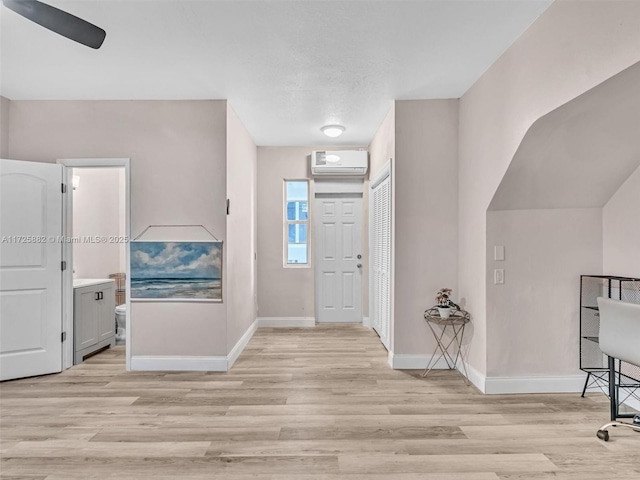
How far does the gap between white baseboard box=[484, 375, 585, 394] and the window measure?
3.23m

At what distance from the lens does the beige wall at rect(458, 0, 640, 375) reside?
5.98 ft

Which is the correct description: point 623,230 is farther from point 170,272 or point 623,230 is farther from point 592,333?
point 170,272

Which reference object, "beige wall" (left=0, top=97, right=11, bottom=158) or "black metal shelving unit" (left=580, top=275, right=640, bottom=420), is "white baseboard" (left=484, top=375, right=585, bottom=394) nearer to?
"black metal shelving unit" (left=580, top=275, right=640, bottom=420)

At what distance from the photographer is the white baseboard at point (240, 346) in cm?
372

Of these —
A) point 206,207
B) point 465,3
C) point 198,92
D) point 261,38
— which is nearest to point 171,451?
point 206,207

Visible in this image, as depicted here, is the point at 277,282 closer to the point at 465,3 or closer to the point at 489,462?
the point at 489,462

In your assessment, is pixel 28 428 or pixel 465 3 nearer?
pixel 465 3

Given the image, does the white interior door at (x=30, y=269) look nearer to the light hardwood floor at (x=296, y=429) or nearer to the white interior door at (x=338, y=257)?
the light hardwood floor at (x=296, y=429)

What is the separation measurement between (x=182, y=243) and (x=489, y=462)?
3.08 m

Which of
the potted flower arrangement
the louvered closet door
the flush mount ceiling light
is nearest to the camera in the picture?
the potted flower arrangement

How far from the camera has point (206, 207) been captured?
3.64 meters

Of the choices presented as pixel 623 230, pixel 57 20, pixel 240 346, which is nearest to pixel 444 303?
pixel 623 230

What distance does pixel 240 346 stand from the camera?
164 inches

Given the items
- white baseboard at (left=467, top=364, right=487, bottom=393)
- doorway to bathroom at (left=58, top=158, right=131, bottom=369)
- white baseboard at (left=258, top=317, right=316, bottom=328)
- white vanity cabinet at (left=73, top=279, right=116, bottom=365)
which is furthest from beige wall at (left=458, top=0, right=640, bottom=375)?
white vanity cabinet at (left=73, top=279, right=116, bottom=365)
